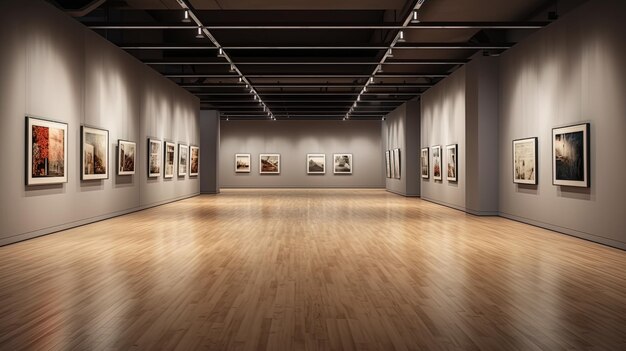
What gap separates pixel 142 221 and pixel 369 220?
26.5 feet

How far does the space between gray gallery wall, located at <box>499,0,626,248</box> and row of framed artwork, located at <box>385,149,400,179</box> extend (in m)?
19.0

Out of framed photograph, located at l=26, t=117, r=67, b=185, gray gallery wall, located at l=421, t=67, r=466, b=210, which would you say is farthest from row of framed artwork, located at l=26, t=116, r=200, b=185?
gray gallery wall, located at l=421, t=67, r=466, b=210

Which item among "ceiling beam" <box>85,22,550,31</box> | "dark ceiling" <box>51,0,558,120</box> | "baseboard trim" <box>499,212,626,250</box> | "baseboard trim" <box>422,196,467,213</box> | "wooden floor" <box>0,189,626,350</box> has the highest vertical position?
"dark ceiling" <box>51,0,558,120</box>

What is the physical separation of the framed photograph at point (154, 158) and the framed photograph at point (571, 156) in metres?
16.9

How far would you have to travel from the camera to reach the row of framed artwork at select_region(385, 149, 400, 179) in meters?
39.0

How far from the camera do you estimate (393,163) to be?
135 feet

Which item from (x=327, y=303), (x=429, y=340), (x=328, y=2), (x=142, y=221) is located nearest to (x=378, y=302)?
(x=327, y=303)

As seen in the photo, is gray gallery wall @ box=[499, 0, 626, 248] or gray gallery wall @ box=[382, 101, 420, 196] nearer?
gray gallery wall @ box=[499, 0, 626, 248]

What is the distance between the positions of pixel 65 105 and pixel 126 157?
17.7 feet

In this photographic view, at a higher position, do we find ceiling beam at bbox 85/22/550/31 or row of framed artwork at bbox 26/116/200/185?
ceiling beam at bbox 85/22/550/31

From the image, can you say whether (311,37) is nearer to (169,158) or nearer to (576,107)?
(169,158)

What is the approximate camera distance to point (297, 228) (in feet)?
54.6

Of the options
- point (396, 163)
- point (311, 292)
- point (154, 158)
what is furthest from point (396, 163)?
point (311, 292)

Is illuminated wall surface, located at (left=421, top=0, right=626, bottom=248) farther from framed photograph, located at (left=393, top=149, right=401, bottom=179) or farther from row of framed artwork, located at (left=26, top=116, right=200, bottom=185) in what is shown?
row of framed artwork, located at (left=26, top=116, right=200, bottom=185)
